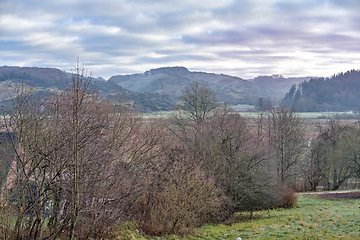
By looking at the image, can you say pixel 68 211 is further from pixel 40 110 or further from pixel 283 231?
pixel 283 231

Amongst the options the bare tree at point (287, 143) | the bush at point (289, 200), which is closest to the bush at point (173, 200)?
the bush at point (289, 200)

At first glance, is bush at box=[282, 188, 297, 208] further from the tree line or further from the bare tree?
the bare tree

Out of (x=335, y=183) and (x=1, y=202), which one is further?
(x=335, y=183)

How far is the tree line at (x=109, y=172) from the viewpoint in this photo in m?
10.7

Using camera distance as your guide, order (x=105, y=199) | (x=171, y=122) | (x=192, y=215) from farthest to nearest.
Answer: (x=171, y=122), (x=192, y=215), (x=105, y=199)

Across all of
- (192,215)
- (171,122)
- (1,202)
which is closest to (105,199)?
(1,202)

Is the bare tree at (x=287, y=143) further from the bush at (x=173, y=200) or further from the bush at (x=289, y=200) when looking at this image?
the bush at (x=173, y=200)

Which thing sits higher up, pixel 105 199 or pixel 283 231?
pixel 105 199

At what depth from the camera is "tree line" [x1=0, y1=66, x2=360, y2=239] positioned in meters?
10.7

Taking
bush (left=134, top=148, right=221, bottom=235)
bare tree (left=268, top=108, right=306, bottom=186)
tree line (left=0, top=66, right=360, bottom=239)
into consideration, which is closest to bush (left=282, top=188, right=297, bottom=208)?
tree line (left=0, top=66, right=360, bottom=239)

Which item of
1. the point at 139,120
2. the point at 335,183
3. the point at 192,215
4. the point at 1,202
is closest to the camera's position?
the point at 1,202

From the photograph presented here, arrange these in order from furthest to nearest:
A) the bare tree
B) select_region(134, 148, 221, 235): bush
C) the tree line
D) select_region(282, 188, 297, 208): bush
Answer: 1. the bare tree
2. select_region(282, 188, 297, 208): bush
3. select_region(134, 148, 221, 235): bush
4. the tree line

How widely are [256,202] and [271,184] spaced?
1959 mm

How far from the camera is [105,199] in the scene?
13.2m
